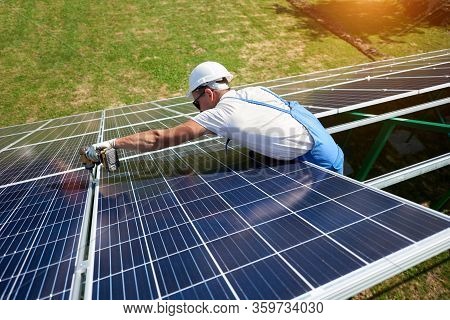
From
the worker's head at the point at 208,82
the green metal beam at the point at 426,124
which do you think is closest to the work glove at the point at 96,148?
the worker's head at the point at 208,82

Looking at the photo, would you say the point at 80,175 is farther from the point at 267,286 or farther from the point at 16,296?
the point at 267,286

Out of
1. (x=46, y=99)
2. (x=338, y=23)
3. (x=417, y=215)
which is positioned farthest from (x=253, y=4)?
(x=417, y=215)

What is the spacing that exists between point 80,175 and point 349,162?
347 inches

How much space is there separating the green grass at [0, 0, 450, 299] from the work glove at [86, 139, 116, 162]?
13.2m

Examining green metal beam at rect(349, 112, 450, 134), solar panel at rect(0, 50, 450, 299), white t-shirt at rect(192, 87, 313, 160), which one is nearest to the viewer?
solar panel at rect(0, 50, 450, 299)

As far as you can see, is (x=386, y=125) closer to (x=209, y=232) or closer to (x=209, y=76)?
(x=209, y=76)

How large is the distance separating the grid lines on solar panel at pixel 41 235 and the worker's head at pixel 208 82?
2341mm

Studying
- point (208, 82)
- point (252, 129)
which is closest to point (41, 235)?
point (252, 129)

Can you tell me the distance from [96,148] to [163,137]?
106 cm

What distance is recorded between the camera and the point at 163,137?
422 cm

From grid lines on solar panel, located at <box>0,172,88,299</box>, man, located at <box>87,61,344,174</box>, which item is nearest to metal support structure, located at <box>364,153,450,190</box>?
man, located at <box>87,61,344,174</box>

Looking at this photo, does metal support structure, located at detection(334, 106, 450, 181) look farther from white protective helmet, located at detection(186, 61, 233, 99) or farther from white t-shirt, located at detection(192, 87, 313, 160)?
white protective helmet, located at detection(186, 61, 233, 99)

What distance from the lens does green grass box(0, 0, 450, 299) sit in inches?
676
